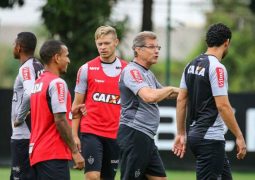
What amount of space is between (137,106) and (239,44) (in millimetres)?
39961

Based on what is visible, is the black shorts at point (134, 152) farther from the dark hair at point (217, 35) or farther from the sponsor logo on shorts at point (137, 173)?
the dark hair at point (217, 35)

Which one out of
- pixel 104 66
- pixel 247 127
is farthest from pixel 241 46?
pixel 104 66

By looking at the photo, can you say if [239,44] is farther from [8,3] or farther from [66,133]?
[66,133]

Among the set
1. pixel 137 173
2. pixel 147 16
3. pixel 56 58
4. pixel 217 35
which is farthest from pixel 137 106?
pixel 147 16

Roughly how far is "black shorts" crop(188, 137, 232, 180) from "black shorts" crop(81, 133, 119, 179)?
198 centimetres

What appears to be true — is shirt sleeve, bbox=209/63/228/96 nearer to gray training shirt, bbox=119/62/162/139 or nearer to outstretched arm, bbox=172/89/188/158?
outstretched arm, bbox=172/89/188/158

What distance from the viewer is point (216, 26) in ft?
32.8

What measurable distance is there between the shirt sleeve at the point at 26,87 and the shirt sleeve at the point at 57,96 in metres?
1.28

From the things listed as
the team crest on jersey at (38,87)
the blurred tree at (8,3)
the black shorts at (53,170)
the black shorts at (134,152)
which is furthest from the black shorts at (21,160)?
the blurred tree at (8,3)

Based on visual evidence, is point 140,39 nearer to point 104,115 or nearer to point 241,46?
point 104,115

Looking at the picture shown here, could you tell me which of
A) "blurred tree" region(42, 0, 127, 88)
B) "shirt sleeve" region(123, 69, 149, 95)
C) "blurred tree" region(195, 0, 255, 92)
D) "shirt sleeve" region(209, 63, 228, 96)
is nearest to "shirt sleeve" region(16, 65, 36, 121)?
"shirt sleeve" region(123, 69, 149, 95)

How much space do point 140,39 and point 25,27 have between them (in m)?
77.6

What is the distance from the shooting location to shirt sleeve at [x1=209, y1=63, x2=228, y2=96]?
384 inches

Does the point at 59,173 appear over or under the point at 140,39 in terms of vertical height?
under
